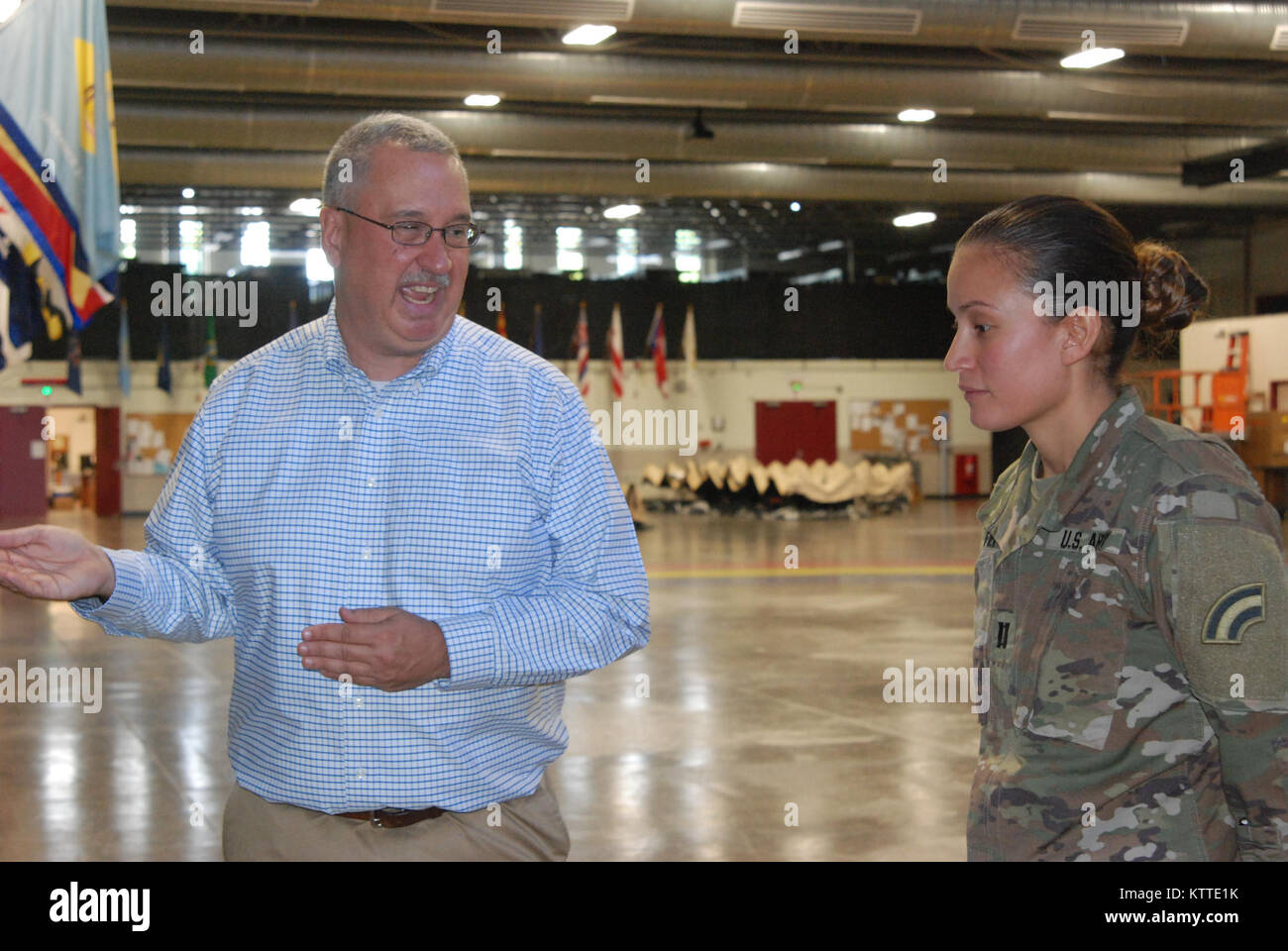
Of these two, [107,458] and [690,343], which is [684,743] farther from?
[107,458]

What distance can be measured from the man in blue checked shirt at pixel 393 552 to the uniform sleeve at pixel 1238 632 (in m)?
0.83

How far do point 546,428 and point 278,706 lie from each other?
1.99 ft

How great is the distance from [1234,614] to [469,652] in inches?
40.3

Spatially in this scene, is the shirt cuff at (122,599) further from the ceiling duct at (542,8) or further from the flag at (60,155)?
the ceiling duct at (542,8)

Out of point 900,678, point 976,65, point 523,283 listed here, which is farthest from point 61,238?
point 523,283

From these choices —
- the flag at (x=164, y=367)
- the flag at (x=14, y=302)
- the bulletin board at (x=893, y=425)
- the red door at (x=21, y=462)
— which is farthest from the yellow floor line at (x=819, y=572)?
the red door at (x=21, y=462)

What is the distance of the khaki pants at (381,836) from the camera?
2018 mm

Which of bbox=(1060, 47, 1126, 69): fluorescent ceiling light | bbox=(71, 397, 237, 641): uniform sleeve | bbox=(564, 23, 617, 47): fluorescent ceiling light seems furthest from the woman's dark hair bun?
bbox=(1060, 47, 1126, 69): fluorescent ceiling light

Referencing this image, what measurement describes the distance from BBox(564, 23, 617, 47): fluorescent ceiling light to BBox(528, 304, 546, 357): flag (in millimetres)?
14674

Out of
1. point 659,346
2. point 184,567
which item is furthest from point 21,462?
point 184,567

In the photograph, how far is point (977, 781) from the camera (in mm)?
1838

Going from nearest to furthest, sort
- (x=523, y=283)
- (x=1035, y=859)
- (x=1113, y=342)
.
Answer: (x=1035, y=859) < (x=1113, y=342) < (x=523, y=283)
